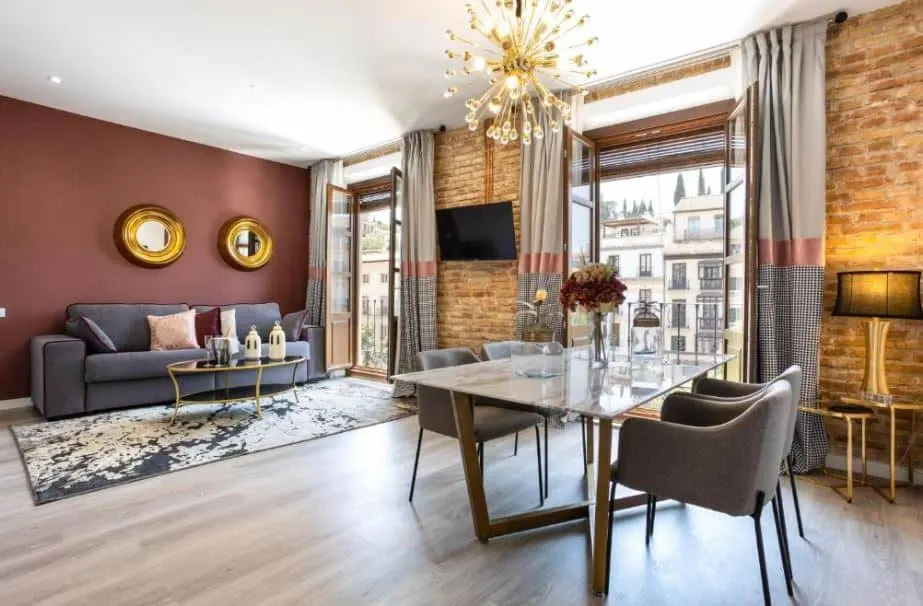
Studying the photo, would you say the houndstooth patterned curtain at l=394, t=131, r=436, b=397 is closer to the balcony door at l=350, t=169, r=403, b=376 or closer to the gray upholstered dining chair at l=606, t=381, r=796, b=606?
the balcony door at l=350, t=169, r=403, b=376

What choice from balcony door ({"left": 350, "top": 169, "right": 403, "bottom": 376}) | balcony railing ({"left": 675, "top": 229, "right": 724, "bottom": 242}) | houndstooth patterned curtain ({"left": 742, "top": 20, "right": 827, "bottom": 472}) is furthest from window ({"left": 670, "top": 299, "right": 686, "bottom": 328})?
balcony door ({"left": 350, "top": 169, "right": 403, "bottom": 376})

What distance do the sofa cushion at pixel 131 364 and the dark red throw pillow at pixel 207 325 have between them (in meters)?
0.58

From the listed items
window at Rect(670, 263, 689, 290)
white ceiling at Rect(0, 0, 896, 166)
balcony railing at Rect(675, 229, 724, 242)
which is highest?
white ceiling at Rect(0, 0, 896, 166)

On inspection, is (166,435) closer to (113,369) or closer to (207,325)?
(113,369)

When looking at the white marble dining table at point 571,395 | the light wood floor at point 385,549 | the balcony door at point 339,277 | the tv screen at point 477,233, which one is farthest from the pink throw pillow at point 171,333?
the white marble dining table at point 571,395

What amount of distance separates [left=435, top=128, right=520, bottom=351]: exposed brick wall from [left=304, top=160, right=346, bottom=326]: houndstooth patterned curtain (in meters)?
1.86

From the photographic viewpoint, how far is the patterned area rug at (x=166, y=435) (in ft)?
9.83

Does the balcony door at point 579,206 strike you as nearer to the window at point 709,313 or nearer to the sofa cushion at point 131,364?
the window at point 709,313

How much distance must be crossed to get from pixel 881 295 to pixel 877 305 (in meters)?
0.06

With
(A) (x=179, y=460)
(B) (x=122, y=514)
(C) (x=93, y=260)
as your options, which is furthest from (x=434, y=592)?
(C) (x=93, y=260)

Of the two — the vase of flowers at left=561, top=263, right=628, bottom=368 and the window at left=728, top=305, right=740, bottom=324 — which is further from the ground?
the vase of flowers at left=561, top=263, right=628, bottom=368

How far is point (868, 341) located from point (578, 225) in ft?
7.06

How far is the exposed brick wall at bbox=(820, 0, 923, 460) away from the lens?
2930 millimetres

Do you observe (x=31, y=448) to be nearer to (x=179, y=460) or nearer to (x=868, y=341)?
(x=179, y=460)
